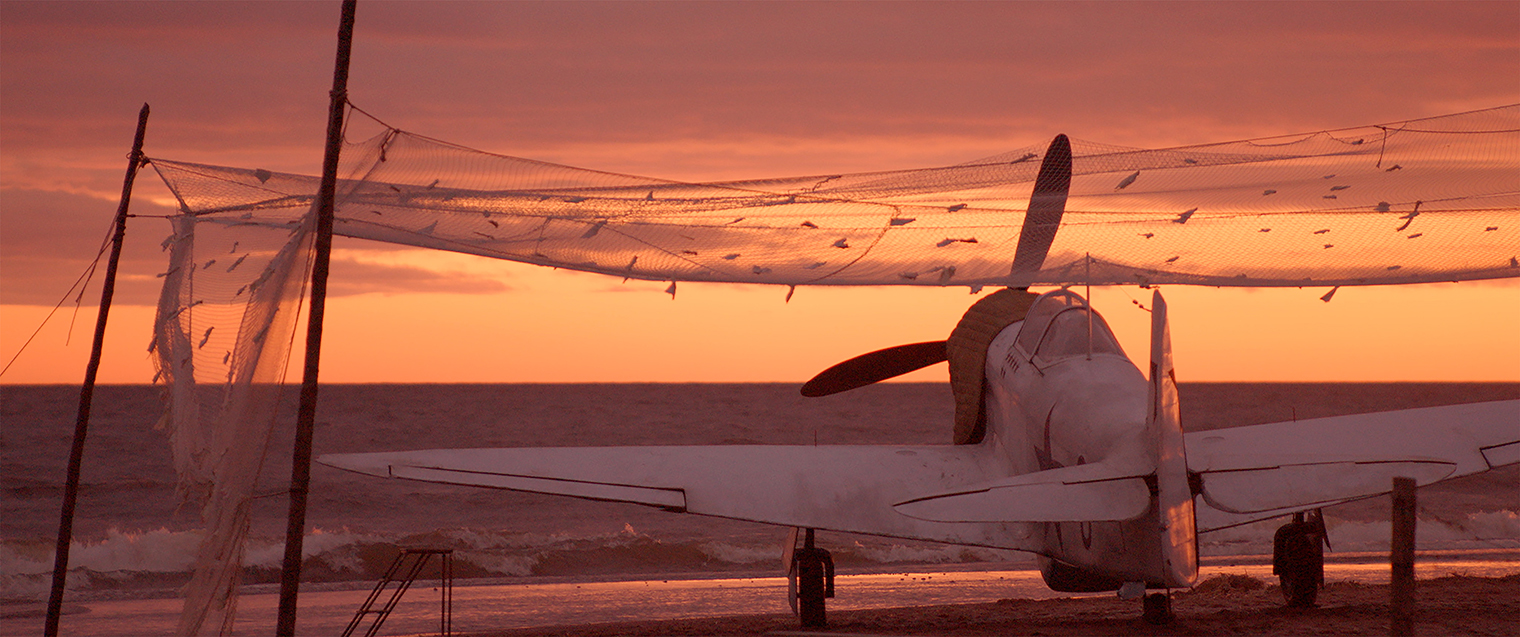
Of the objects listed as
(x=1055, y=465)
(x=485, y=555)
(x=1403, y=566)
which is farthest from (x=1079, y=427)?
(x=485, y=555)

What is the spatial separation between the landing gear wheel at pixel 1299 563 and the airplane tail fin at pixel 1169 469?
11.4 ft

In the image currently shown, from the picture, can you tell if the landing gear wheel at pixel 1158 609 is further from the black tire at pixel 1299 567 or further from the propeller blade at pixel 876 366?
the propeller blade at pixel 876 366

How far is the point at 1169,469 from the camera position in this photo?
21.6 ft

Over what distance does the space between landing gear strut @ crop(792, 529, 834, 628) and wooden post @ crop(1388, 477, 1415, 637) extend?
4192mm

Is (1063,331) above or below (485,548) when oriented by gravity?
above

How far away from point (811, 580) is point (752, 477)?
3.01 ft

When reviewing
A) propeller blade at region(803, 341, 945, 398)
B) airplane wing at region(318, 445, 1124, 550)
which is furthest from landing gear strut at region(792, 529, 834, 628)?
propeller blade at region(803, 341, 945, 398)

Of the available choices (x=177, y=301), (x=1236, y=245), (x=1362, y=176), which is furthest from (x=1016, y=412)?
(x=177, y=301)

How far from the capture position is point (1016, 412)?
352 inches

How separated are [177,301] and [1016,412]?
5653mm

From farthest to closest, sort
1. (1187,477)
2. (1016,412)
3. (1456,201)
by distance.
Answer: (1016,412) → (1456,201) → (1187,477)

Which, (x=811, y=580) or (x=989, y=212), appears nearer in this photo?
(x=989, y=212)

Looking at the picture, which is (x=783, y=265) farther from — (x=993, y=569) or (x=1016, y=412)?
(x=993, y=569)

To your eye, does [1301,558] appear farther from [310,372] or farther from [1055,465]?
[310,372]
